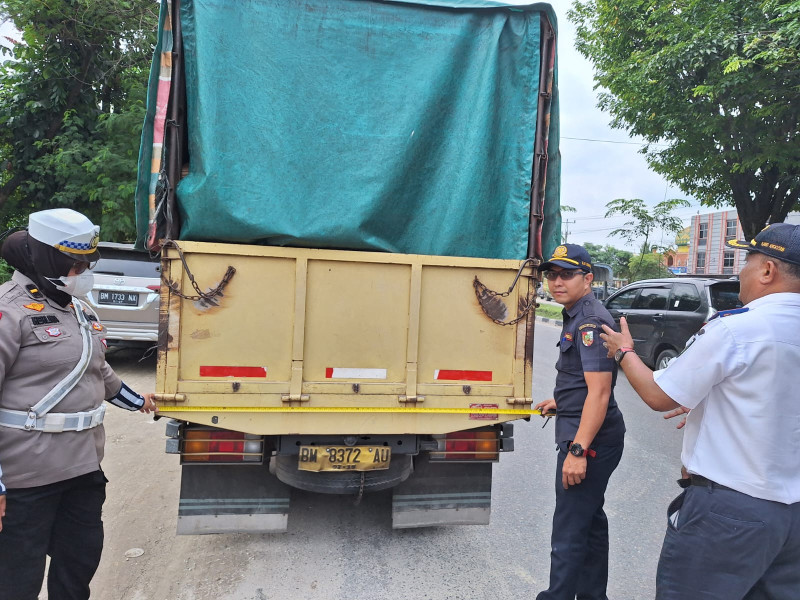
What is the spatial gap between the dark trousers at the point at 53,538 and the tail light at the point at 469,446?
5.45 ft

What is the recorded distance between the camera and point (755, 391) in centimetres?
162

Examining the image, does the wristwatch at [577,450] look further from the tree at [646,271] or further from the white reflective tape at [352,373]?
the tree at [646,271]

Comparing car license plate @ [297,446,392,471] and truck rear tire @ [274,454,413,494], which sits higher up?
car license plate @ [297,446,392,471]

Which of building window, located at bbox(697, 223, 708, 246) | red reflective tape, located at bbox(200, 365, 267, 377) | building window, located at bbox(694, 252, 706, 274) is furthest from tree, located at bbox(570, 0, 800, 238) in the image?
building window, located at bbox(697, 223, 708, 246)

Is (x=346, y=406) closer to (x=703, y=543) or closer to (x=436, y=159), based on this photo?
(x=436, y=159)

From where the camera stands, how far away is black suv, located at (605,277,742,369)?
744cm

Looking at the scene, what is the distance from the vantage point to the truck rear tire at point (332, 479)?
281cm

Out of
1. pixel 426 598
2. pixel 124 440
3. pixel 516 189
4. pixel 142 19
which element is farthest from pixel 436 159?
pixel 142 19

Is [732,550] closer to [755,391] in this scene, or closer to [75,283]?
[755,391]

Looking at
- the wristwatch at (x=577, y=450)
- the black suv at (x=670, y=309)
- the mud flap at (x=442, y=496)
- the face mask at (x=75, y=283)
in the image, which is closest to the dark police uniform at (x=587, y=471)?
the wristwatch at (x=577, y=450)

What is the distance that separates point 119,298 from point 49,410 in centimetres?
530

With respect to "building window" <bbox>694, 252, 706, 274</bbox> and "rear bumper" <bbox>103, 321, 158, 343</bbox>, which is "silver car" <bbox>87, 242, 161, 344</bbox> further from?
"building window" <bbox>694, 252, 706, 274</bbox>

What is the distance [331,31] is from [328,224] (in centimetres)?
100

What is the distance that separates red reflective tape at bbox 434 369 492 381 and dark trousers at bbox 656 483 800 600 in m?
1.20
